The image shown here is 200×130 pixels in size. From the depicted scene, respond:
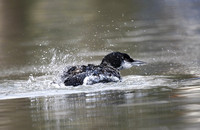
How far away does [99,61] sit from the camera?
39.8 ft

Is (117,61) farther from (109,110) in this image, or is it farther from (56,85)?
(109,110)

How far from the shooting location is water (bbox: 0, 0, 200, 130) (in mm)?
6121

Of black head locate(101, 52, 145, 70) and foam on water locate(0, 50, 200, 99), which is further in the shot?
black head locate(101, 52, 145, 70)

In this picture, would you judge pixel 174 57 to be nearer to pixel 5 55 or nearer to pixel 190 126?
pixel 5 55

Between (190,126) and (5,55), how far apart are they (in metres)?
8.86

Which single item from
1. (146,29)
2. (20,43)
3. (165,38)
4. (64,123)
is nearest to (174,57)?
(165,38)

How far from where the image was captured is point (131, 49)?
1300 cm

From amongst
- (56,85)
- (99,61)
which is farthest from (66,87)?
(99,61)

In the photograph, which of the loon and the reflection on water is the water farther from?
the loon

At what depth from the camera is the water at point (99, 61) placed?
612 cm

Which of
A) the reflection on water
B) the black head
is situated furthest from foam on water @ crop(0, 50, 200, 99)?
the reflection on water

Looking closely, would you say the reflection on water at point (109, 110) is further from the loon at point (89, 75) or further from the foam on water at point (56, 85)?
the loon at point (89, 75)

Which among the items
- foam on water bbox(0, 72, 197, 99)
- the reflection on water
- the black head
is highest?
the black head

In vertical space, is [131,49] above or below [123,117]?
above
